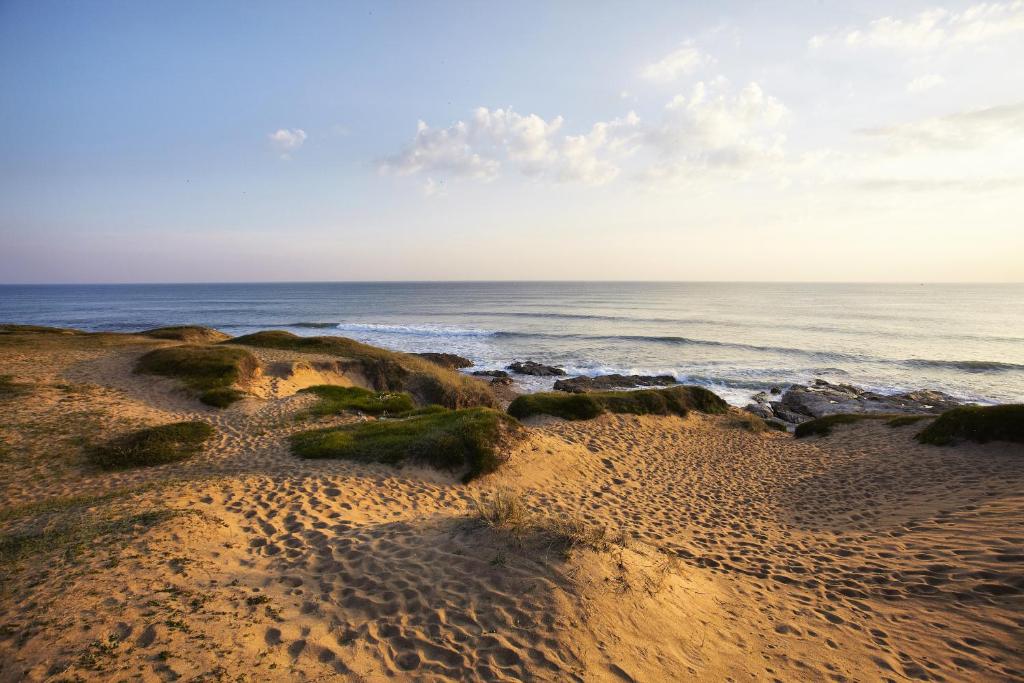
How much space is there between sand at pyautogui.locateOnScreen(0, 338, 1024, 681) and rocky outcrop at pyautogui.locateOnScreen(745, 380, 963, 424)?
13542mm

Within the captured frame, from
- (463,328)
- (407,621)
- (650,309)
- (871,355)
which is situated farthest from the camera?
(650,309)

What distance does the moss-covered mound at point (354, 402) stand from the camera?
61.2ft

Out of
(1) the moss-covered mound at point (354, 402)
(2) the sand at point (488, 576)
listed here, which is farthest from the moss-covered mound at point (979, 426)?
(1) the moss-covered mound at point (354, 402)

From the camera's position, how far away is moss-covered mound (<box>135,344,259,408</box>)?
19.2 meters

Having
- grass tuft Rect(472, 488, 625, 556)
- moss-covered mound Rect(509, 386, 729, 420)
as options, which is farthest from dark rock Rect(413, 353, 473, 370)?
grass tuft Rect(472, 488, 625, 556)

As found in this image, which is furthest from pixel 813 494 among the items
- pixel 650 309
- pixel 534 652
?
pixel 650 309

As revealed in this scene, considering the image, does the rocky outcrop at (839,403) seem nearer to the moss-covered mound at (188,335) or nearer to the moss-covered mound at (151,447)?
the moss-covered mound at (151,447)

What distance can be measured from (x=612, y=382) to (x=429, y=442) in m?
23.4

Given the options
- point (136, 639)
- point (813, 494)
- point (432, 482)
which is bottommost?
point (813, 494)

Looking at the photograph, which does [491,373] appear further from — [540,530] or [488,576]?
[488,576]

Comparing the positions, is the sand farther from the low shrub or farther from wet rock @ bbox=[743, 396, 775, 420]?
wet rock @ bbox=[743, 396, 775, 420]

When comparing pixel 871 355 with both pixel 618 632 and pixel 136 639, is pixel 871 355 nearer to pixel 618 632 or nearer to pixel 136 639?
pixel 618 632

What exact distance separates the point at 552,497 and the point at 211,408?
14.4m

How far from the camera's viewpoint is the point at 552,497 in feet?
39.3
